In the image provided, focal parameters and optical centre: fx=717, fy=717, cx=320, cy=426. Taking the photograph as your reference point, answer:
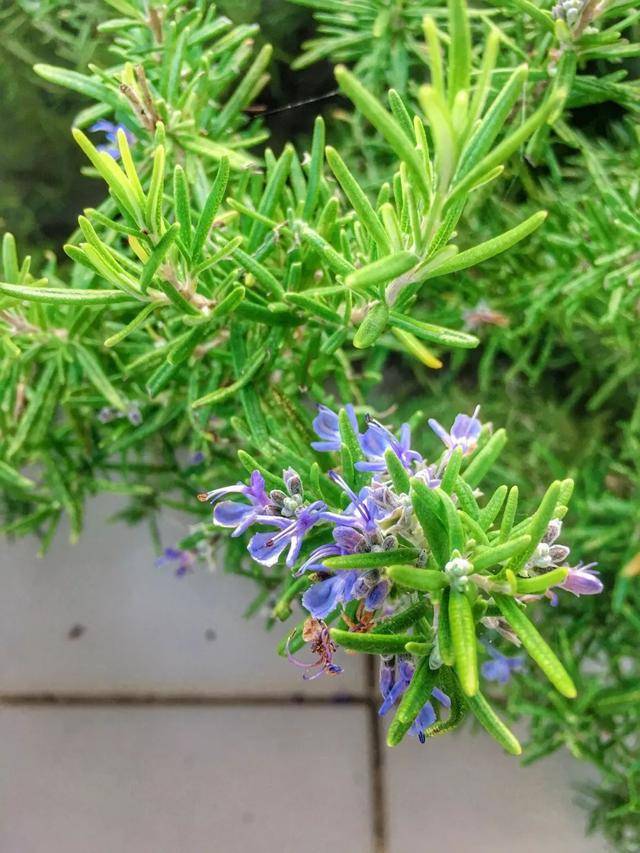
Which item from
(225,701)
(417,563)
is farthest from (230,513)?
(225,701)

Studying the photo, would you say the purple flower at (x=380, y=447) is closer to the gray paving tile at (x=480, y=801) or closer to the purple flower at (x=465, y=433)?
the purple flower at (x=465, y=433)

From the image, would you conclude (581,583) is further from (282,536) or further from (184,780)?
(184,780)

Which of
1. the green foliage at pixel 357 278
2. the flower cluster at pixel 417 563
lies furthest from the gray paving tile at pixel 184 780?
the flower cluster at pixel 417 563

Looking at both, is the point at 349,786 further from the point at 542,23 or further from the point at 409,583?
the point at 542,23

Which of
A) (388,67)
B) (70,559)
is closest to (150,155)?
(388,67)

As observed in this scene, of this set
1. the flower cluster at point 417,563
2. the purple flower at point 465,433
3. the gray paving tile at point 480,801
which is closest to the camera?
the flower cluster at point 417,563

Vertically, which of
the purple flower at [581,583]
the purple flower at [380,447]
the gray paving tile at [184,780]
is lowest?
the gray paving tile at [184,780]

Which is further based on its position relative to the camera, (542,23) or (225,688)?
(225,688)
